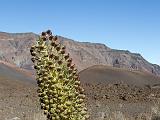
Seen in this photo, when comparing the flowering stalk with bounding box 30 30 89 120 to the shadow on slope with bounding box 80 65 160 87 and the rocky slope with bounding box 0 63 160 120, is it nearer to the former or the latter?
the rocky slope with bounding box 0 63 160 120

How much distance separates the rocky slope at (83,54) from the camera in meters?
125

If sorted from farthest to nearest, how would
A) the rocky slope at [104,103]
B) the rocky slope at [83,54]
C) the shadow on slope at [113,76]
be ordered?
the rocky slope at [83,54] < the shadow on slope at [113,76] < the rocky slope at [104,103]

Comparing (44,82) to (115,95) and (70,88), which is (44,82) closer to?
(70,88)

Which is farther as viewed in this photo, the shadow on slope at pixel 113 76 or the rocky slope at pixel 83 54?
the rocky slope at pixel 83 54

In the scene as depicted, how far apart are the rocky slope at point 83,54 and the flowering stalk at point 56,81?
116034mm

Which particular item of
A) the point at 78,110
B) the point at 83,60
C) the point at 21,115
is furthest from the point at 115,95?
the point at 83,60

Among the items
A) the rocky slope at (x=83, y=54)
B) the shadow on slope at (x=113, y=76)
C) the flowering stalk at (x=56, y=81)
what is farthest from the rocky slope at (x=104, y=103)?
the rocky slope at (x=83, y=54)

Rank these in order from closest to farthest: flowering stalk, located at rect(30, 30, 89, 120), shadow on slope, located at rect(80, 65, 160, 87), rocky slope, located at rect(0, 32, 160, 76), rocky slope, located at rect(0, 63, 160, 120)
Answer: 1. flowering stalk, located at rect(30, 30, 89, 120)
2. rocky slope, located at rect(0, 63, 160, 120)
3. shadow on slope, located at rect(80, 65, 160, 87)
4. rocky slope, located at rect(0, 32, 160, 76)

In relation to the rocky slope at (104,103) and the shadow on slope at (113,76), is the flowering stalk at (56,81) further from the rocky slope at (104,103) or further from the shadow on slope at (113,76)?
the shadow on slope at (113,76)

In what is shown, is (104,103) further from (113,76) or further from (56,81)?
(113,76)

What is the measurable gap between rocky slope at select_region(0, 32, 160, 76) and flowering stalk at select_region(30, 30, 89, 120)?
381 feet

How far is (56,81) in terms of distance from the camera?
7.34 feet

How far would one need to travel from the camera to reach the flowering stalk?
221 cm

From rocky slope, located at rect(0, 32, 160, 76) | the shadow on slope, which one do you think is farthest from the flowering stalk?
rocky slope, located at rect(0, 32, 160, 76)
